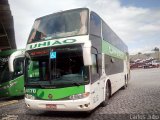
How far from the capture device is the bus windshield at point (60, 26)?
8.09 meters

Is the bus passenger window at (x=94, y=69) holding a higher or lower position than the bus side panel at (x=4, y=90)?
higher

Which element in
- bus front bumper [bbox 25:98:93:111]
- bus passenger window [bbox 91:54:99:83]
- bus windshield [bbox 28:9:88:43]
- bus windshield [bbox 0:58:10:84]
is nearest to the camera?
bus front bumper [bbox 25:98:93:111]

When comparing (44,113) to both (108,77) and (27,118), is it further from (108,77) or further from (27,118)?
(108,77)

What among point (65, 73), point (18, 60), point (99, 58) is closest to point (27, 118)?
point (65, 73)

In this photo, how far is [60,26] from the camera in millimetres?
8445

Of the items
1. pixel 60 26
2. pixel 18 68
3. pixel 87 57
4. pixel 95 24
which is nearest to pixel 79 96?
pixel 87 57

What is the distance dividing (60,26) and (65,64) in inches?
58.1

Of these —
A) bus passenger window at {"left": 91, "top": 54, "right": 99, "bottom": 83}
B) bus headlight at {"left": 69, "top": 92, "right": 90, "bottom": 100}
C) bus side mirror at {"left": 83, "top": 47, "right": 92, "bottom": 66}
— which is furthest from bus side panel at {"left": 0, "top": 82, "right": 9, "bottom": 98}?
bus side mirror at {"left": 83, "top": 47, "right": 92, "bottom": 66}

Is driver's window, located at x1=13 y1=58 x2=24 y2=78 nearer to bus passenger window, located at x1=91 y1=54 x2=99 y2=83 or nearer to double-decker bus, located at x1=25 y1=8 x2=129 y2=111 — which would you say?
double-decker bus, located at x1=25 y1=8 x2=129 y2=111

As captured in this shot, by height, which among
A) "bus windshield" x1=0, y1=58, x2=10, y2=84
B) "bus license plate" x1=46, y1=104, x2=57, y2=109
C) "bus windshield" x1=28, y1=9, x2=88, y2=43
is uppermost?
"bus windshield" x1=28, y1=9, x2=88, y2=43

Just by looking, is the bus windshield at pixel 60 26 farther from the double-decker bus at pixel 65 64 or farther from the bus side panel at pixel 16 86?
the bus side panel at pixel 16 86

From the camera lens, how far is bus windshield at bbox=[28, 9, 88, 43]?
8.09 meters

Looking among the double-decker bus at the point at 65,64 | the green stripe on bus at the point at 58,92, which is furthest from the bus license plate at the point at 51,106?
the green stripe on bus at the point at 58,92

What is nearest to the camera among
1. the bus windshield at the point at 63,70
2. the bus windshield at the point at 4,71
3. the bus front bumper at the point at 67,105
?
the bus front bumper at the point at 67,105
